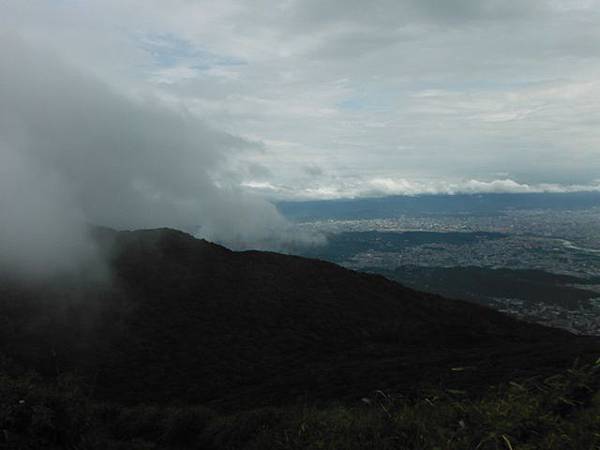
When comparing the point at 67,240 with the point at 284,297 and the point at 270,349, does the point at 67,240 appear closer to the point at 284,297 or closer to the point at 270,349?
the point at 284,297

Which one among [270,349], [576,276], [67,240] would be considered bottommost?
[576,276]

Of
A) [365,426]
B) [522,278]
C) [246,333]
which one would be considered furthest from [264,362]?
[522,278]

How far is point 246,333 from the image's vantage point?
40812mm

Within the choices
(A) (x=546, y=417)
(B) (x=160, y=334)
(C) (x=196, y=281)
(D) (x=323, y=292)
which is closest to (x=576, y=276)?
(D) (x=323, y=292)

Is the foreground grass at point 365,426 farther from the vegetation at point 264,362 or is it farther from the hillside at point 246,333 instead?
the hillside at point 246,333

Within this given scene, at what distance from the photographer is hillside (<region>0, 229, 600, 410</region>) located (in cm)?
2606

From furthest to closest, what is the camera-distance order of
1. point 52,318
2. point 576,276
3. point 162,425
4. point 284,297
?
point 576,276
point 284,297
point 52,318
point 162,425

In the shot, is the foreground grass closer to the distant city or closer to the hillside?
the hillside

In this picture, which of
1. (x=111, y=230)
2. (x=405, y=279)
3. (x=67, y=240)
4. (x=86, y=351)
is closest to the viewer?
(x=86, y=351)

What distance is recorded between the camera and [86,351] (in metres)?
33.7

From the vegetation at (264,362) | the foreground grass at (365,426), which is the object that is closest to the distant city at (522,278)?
the vegetation at (264,362)

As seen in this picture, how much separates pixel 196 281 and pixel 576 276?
12888 centimetres

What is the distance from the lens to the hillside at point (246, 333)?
1026 inches

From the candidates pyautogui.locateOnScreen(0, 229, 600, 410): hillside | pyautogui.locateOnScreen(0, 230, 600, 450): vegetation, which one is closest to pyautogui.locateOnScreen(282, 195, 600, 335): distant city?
pyautogui.locateOnScreen(0, 229, 600, 410): hillside
